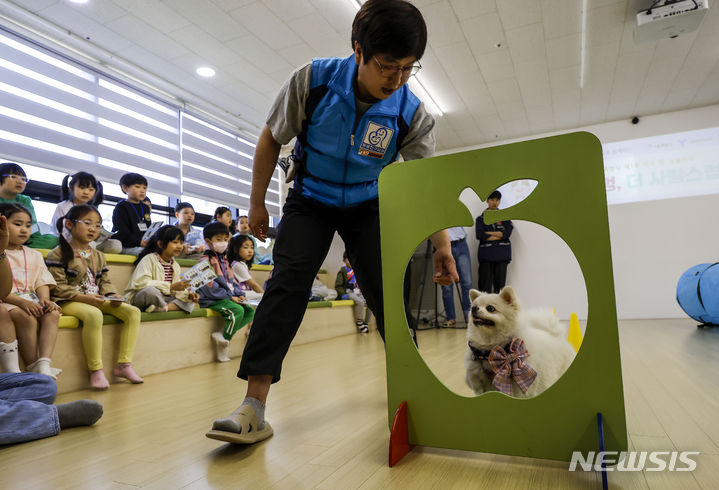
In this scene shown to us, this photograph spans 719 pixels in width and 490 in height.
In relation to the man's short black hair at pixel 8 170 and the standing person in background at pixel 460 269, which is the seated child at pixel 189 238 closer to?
the man's short black hair at pixel 8 170

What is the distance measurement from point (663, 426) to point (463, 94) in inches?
160

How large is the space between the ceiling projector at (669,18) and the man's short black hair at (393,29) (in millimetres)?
3103

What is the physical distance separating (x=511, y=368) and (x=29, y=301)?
1945 millimetres

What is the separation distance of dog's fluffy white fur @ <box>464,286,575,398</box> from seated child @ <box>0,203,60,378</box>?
1.72 metres

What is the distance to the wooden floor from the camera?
2.78 feet

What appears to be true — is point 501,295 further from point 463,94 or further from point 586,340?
point 463,94

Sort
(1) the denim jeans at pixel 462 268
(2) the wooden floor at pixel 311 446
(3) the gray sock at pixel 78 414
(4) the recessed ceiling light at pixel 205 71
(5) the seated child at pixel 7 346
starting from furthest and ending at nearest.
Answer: (1) the denim jeans at pixel 462 268, (4) the recessed ceiling light at pixel 205 71, (5) the seated child at pixel 7 346, (3) the gray sock at pixel 78 414, (2) the wooden floor at pixel 311 446

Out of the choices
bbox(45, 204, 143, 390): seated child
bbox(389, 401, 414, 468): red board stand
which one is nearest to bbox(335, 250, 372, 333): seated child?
bbox(45, 204, 143, 390): seated child

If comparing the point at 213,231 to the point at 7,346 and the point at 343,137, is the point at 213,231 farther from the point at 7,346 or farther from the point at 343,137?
the point at 343,137

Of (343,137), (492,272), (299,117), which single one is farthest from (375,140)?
(492,272)

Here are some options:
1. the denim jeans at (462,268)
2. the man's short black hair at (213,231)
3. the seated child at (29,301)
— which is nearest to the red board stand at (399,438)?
the seated child at (29,301)

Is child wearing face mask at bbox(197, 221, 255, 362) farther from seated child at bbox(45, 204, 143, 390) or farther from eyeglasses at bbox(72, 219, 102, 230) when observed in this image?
eyeglasses at bbox(72, 219, 102, 230)

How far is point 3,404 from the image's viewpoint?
1194 mm

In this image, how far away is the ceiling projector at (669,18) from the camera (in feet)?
10.1
